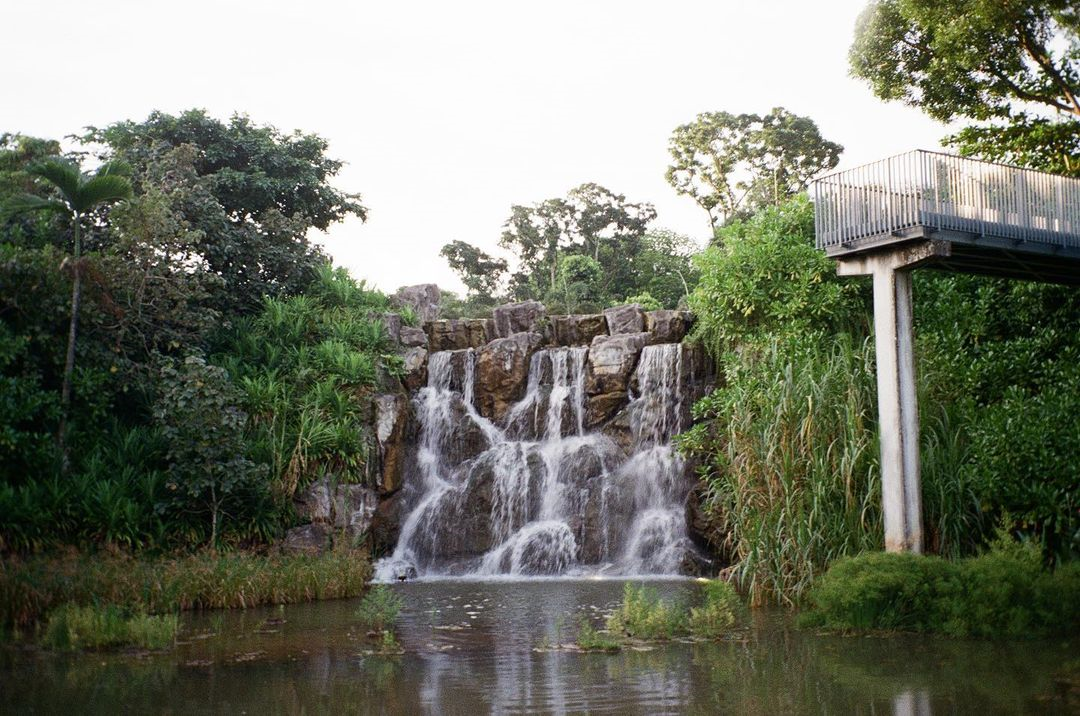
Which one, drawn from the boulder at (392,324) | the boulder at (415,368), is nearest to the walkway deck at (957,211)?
the boulder at (415,368)

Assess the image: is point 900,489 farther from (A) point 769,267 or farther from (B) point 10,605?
(B) point 10,605

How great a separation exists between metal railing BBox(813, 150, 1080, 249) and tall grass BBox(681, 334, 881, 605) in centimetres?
189

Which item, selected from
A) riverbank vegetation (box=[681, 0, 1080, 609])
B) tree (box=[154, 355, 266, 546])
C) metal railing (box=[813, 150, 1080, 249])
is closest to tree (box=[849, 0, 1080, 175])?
riverbank vegetation (box=[681, 0, 1080, 609])

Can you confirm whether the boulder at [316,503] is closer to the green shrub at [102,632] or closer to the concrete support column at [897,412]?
the green shrub at [102,632]

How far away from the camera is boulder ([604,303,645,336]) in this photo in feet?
72.8

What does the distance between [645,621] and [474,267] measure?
34.8 meters

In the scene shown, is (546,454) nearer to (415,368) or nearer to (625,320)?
(415,368)

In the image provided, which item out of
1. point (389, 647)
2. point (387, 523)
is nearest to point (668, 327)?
point (387, 523)

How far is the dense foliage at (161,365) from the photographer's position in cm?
1602

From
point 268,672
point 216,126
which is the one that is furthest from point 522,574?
point 216,126

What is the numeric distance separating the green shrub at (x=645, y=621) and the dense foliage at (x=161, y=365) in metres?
7.55

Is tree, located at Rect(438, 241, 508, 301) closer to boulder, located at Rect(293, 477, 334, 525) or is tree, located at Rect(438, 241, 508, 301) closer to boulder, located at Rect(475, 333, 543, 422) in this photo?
boulder, located at Rect(475, 333, 543, 422)

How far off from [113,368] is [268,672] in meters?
9.73

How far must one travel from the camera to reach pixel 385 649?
1014 centimetres
